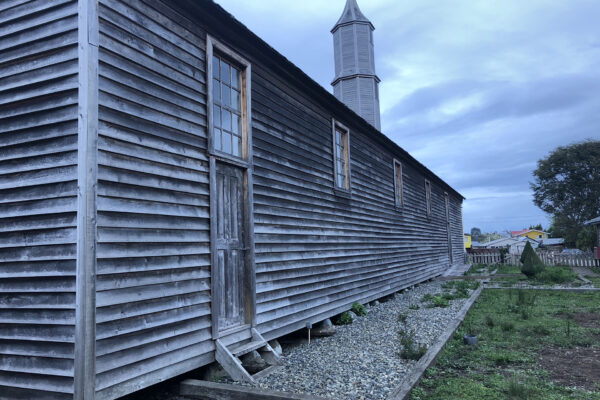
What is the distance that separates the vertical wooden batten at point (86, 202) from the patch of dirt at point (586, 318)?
8.49 metres

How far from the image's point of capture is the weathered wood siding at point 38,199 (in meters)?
3.54

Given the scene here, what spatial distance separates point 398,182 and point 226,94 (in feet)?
32.1

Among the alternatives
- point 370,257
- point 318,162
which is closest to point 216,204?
point 318,162

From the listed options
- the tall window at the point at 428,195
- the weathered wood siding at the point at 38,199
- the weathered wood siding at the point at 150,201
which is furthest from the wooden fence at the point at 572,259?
the weathered wood siding at the point at 38,199

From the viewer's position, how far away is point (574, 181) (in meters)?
48.0

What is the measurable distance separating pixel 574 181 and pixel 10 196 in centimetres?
5602

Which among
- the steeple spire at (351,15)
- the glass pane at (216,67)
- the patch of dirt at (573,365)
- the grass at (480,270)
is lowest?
the grass at (480,270)

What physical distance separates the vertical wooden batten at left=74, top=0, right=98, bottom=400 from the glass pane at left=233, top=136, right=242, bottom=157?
2.35m

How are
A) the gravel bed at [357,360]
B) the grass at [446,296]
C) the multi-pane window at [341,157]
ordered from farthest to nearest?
the grass at [446,296], the multi-pane window at [341,157], the gravel bed at [357,360]

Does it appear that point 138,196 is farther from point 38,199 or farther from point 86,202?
point 38,199

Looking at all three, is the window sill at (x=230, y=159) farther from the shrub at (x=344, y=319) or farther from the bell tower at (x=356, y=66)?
the bell tower at (x=356, y=66)

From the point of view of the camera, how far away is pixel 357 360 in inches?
225

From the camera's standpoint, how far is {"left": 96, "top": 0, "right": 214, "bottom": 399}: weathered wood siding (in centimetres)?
376

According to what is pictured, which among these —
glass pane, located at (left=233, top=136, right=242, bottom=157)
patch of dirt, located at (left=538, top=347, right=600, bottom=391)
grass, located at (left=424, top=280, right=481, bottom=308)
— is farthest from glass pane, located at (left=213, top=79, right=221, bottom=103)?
grass, located at (left=424, top=280, right=481, bottom=308)
